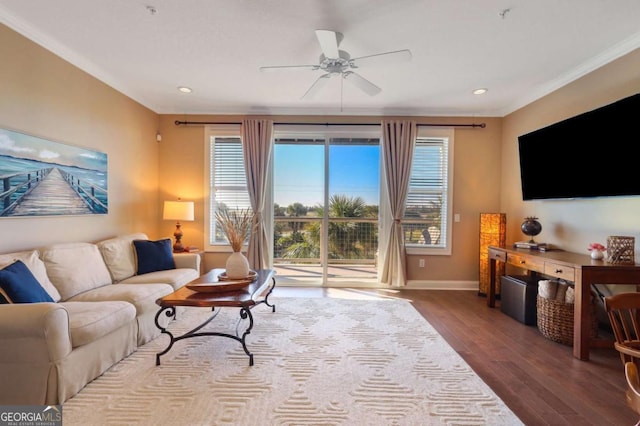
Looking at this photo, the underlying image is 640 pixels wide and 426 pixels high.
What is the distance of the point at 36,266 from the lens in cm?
232

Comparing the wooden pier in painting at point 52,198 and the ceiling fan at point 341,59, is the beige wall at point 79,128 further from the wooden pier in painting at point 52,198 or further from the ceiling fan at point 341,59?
the ceiling fan at point 341,59

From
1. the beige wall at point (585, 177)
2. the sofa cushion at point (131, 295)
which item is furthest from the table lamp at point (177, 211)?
the beige wall at point (585, 177)

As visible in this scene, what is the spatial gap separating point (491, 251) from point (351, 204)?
2.06 m

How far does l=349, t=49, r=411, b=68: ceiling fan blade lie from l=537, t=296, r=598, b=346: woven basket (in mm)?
2689

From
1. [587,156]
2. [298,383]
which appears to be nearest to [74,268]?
[298,383]

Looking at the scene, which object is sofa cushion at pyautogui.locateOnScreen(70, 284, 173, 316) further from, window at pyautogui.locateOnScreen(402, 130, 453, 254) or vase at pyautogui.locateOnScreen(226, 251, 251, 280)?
window at pyautogui.locateOnScreen(402, 130, 453, 254)

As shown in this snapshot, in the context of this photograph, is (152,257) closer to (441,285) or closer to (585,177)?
(441,285)

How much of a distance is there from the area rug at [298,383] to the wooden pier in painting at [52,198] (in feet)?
5.28

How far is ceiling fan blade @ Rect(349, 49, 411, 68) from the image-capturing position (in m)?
2.39

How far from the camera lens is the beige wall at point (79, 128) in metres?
2.46

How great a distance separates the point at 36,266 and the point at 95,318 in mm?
825

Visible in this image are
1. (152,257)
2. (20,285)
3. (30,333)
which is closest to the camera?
(30,333)

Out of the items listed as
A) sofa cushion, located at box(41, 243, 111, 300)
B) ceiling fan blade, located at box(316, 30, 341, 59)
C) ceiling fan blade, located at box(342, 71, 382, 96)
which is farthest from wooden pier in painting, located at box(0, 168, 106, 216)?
ceiling fan blade, located at box(342, 71, 382, 96)

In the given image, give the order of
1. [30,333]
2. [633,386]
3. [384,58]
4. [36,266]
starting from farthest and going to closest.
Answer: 1. [384,58]
2. [36,266]
3. [30,333]
4. [633,386]
